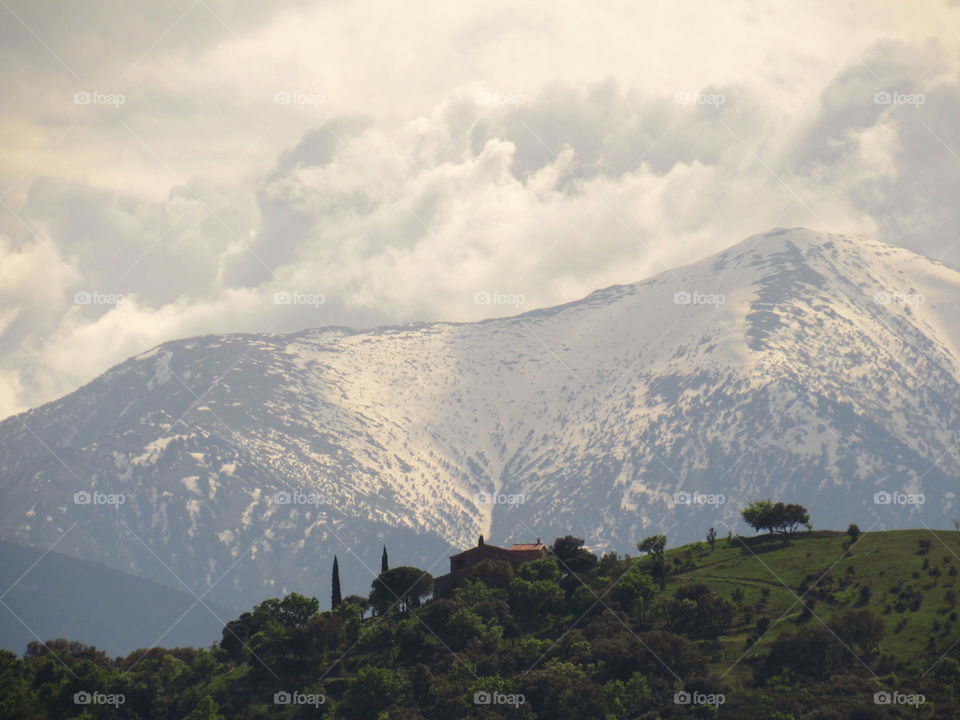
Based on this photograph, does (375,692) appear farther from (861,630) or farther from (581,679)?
(861,630)

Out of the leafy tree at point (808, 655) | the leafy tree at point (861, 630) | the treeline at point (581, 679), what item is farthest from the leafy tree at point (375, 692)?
the leafy tree at point (861, 630)

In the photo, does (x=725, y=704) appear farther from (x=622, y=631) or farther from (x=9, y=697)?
(x=9, y=697)

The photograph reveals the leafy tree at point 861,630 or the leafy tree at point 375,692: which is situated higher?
the leafy tree at point 861,630

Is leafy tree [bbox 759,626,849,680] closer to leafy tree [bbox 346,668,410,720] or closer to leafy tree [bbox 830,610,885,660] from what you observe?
leafy tree [bbox 830,610,885,660]

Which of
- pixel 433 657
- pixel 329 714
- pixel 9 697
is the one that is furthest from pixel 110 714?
pixel 433 657

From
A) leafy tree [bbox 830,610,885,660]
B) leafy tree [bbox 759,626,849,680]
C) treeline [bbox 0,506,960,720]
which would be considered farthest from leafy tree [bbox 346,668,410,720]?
leafy tree [bbox 830,610,885,660]

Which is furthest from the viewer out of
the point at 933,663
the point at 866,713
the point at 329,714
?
the point at 329,714

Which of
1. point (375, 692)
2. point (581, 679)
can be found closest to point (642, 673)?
point (581, 679)

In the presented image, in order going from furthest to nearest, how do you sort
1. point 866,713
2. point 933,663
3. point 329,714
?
point 329,714 → point 933,663 → point 866,713

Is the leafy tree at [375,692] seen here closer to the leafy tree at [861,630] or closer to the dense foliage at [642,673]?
the dense foliage at [642,673]

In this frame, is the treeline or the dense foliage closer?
the dense foliage

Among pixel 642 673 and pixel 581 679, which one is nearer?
pixel 581 679

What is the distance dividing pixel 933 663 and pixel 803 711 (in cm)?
2114

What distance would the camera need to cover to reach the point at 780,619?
19088 centimetres
